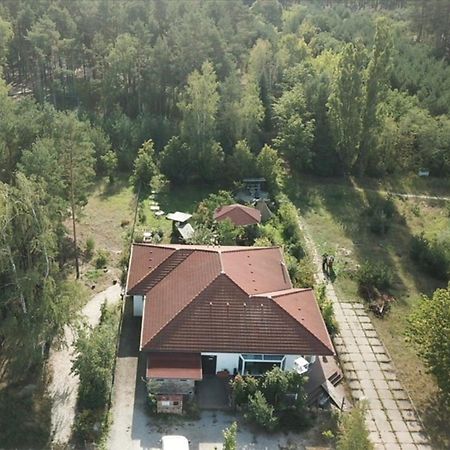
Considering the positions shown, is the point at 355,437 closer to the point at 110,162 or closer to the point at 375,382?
the point at 375,382

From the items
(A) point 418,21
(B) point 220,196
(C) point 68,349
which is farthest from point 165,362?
(A) point 418,21

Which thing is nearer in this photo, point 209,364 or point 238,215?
point 209,364

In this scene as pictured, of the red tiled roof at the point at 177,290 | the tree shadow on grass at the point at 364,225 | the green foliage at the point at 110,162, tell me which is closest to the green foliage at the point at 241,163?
the tree shadow on grass at the point at 364,225

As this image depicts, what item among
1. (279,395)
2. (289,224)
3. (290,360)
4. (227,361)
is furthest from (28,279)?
(289,224)

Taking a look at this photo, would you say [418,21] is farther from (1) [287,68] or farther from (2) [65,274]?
(2) [65,274]

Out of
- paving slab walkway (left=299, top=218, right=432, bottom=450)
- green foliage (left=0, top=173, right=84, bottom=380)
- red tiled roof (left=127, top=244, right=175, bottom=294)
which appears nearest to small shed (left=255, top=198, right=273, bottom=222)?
paving slab walkway (left=299, top=218, right=432, bottom=450)
